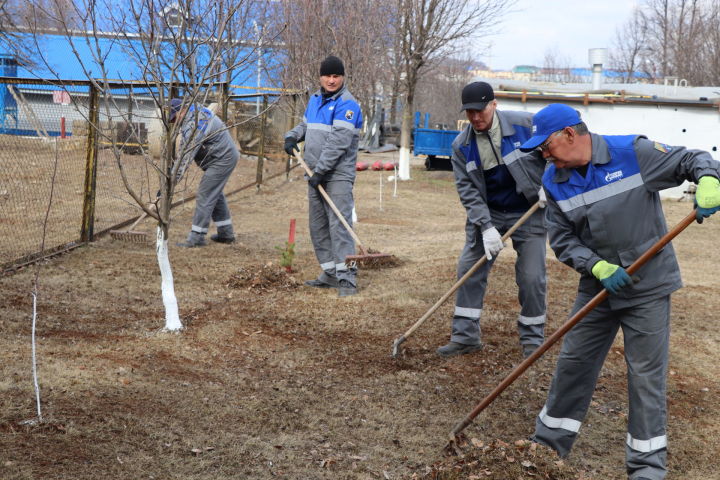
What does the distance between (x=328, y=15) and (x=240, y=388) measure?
875 centimetres

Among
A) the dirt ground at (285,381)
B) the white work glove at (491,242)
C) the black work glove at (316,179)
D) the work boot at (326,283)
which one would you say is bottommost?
the dirt ground at (285,381)

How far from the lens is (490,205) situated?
18.1ft

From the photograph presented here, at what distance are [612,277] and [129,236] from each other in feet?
21.9

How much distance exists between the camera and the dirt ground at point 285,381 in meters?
3.78

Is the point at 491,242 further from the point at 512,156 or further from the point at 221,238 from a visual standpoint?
the point at 221,238

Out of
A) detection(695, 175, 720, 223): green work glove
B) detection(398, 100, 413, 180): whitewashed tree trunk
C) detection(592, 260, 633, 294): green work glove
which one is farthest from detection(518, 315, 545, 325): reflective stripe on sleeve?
detection(398, 100, 413, 180): whitewashed tree trunk

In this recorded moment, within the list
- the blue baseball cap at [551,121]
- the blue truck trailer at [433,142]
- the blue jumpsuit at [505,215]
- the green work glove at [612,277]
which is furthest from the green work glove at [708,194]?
the blue truck trailer at [433,142]

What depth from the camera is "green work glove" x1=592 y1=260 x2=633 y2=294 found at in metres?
3.48

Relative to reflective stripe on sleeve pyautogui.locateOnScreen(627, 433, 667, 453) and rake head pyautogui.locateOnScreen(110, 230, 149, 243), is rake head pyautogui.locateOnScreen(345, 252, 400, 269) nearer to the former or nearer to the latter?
rake head pyautogui.locateOnScreen(110, 230, 149, 243)

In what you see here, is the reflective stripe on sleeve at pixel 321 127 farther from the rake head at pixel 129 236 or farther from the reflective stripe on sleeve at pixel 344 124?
the rake head at pixel 129 236

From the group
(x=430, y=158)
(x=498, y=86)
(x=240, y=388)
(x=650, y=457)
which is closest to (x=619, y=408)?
(x=650, y=457)

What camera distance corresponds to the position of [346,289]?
701cm

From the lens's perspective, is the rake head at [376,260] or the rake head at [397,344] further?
the rake head at [376,260]

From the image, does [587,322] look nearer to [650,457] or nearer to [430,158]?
[650,457]
